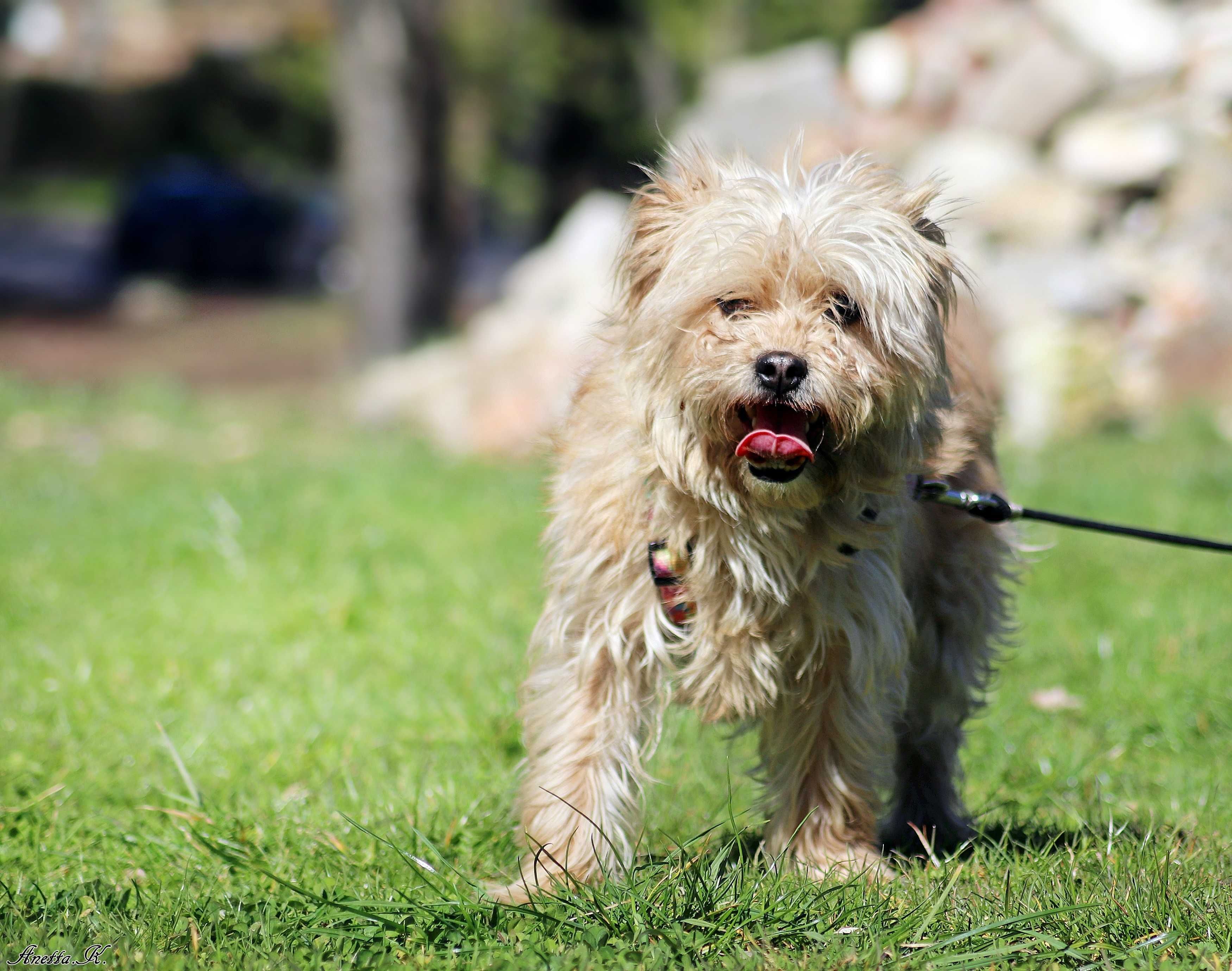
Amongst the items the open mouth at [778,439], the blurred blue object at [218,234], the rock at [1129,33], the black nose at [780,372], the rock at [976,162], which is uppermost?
the rock at [1129,33]

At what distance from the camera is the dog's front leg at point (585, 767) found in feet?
10.4

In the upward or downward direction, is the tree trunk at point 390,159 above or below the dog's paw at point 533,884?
above

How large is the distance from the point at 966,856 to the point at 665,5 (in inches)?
861

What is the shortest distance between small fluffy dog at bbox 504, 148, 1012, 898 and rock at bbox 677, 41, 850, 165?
8506 millimetres

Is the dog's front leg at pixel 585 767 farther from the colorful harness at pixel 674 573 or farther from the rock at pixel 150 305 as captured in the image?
the rock at pixel 150 305

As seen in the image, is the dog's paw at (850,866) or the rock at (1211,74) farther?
the rock at (1211,74)

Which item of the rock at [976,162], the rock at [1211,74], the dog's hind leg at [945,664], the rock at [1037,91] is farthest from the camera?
the rock at [1037,91]

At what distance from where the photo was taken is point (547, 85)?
1911 centimetres

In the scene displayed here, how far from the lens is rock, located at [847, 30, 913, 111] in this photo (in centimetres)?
1198

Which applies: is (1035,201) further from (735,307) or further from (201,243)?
(201,243)

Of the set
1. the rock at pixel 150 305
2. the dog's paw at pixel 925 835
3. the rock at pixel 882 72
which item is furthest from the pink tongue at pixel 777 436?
the rock at pixel 150 305

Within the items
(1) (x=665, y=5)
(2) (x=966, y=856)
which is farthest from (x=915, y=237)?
(1) (x=665, y=5)

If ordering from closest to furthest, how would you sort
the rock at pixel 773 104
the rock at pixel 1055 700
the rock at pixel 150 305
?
the rock at pixel 1055 700, the rock at pixel 773 104, the rock at pixel 150 305

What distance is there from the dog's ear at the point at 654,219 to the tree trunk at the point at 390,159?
31.0 feet
